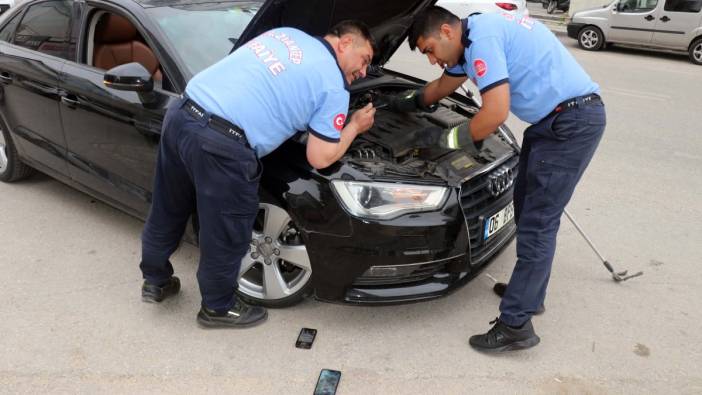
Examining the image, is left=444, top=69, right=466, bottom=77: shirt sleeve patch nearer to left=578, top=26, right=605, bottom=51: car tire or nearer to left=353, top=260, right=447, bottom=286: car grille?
left=353, top=260, right=447, bottom=286: car grille

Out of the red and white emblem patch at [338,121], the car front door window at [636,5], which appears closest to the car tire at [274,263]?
the red and white emblem patch at [338,121]

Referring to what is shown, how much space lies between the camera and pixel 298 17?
278 cm

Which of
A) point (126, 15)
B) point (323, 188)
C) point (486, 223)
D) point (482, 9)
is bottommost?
point (482, 9)

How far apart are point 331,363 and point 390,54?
1921mm

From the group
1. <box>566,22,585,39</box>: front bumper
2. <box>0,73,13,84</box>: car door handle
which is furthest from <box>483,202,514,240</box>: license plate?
<box>566,22,585,39</box>: front bumper

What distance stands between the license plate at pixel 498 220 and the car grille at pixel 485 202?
22mm

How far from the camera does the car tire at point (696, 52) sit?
1079 centimetres

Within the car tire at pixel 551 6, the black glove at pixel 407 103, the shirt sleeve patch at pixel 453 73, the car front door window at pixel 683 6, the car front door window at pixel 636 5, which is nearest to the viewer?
the shirt sleeve patch at pixel 453 73

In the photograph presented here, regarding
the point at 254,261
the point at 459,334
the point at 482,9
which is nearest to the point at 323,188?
the point at 254,261

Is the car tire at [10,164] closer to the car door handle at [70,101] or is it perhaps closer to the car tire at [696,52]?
the car door handle at [70,101]

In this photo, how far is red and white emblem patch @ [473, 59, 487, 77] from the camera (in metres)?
2.49

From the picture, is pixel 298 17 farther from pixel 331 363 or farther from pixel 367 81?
pixel 331 363

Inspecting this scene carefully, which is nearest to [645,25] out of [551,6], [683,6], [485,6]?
[683,6]

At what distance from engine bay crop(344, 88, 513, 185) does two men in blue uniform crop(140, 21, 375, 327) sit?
0.64 ft
